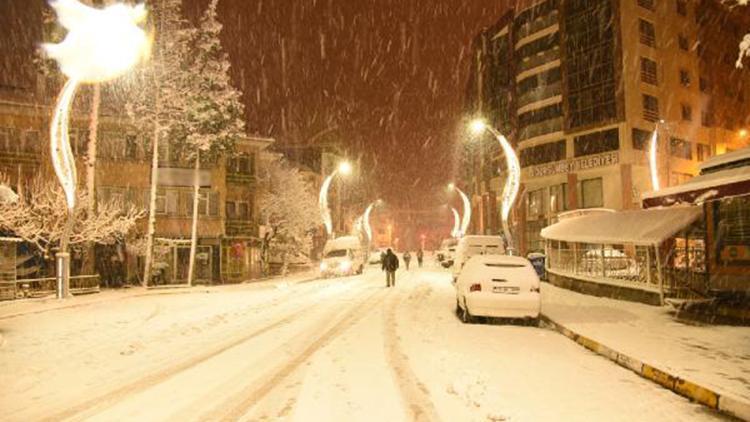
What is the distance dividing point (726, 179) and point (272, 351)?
10079mm

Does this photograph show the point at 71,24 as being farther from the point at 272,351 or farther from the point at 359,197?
the point at 359,197

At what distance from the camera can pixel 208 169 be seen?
3953 cm

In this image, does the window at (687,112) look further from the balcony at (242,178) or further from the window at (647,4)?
the balcony at (242,178)

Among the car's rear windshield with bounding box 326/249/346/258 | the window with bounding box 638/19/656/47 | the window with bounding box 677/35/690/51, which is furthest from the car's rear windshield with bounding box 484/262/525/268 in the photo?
the window with bounding box 677/35/690/51

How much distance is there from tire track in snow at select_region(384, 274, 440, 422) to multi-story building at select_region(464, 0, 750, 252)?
123ft

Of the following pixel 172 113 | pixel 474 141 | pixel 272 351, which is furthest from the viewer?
pixel 474 141

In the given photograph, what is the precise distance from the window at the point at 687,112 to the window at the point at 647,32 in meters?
6.14

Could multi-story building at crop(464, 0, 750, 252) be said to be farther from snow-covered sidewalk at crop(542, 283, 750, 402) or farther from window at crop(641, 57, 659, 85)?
snow-covered sidewalk at crop(542, 283, 750, 402)

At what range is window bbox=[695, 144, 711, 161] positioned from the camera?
5025cm

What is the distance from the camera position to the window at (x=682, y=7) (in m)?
50.8

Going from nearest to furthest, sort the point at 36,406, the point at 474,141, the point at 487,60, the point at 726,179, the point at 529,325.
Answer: the point at 36,406, the point at 726,179, the point at 529,325, the point at 487,60, the point at 474,141

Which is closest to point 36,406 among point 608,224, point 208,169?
point 608,224

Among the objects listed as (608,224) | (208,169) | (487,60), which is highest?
(487,60)

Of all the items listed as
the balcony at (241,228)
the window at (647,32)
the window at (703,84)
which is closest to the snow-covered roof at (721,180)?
the balcony at (241,228)
